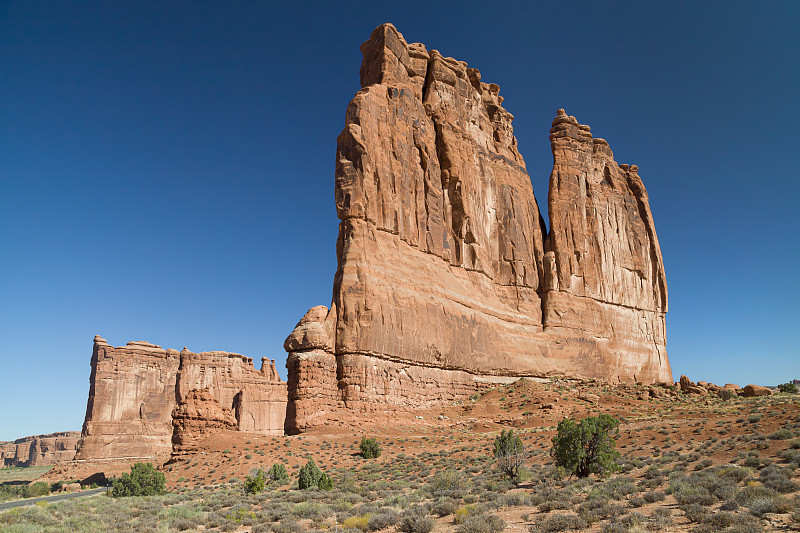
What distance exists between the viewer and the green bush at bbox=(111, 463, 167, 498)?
2370cm

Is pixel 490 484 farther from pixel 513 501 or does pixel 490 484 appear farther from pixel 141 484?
pixel 141 484

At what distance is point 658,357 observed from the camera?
192ft

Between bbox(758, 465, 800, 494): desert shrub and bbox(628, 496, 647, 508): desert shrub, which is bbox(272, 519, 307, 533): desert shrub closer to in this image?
bbox(628, 496, 647, 508): desert shrub

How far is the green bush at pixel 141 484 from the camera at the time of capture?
23703 mm

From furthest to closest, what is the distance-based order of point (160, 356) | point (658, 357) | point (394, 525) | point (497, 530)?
1. point (160, 356)
2. point (658, 357)
3. point (394, 525)
4. point (497, 530)

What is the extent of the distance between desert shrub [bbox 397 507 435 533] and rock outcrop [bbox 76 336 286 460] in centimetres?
4764

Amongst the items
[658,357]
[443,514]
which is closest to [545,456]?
[443,514]

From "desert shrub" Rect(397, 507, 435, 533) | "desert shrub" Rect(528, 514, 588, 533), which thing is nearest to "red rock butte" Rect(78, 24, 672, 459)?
"desert shrub" Rect(397, 507, 435, 533)

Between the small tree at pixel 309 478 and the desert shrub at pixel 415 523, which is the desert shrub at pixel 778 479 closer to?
the desert shrub at pixel 415 523

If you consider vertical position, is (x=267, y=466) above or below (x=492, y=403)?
below

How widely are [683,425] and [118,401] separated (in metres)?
58.4

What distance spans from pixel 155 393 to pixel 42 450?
129 ft

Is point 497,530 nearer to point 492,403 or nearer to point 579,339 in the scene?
point 492,403

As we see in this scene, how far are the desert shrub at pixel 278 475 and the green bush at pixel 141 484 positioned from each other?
5.18m
